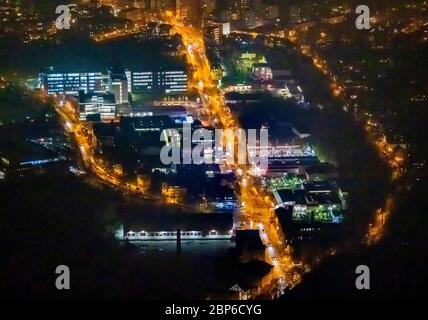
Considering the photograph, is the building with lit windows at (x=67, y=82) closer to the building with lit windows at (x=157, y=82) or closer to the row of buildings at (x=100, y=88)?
the row of buildings at (x=100, y=88)

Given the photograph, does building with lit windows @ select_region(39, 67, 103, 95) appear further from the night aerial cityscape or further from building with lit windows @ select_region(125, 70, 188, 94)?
building with lit windows @ select_region(125, 70, 188, 94)

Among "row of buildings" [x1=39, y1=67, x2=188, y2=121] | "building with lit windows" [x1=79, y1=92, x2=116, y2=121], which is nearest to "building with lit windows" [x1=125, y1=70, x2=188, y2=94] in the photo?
"row of buildings" [x1=39, y1=67, x2=188, y2=121]

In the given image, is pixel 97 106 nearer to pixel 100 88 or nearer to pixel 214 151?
pixel 100 88

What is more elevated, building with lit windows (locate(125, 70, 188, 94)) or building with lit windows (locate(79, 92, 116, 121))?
building with lit windows (locate(125, 70, 188, 94))

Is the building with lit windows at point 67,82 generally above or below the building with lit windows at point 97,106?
above

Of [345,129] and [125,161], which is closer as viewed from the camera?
[125,161]

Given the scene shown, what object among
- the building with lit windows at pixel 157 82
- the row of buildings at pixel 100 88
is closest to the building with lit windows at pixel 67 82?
the row of buildings at pixel 100 88

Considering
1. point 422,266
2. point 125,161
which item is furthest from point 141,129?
point 422,266
